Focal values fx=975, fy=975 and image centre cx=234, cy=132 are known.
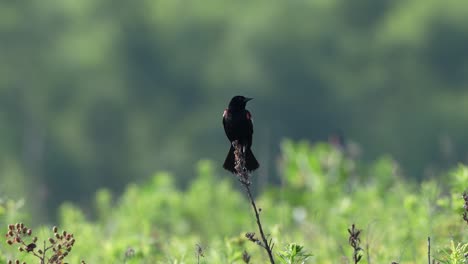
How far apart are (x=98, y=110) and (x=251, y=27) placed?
16.8 ft

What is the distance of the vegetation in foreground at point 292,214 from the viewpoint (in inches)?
243

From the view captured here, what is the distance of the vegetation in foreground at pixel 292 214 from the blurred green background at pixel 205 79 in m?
13.0

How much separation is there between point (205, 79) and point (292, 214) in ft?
62.3

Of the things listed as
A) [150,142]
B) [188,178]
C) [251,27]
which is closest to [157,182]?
[188,178]

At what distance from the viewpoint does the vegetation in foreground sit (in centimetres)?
618

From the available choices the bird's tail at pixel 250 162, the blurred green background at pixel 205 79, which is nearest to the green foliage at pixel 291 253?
the bird's tail at pixel 250 162

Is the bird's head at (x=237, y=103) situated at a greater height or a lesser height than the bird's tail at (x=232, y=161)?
greater

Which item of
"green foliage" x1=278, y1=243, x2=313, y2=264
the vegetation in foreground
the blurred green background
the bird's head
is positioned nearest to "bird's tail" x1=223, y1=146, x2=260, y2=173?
the bird's head

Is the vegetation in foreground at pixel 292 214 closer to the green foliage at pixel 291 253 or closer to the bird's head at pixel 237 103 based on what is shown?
the bird's head at pixel 237 103

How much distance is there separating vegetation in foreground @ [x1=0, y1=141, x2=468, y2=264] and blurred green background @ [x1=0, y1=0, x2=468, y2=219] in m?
13.0

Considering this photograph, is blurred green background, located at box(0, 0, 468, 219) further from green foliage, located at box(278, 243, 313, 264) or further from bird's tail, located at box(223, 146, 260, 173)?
green foliage, located at box(278, 243, 313, 264)

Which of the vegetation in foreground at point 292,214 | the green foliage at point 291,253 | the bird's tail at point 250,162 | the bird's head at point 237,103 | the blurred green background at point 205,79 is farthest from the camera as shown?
the blurred green background at point 205,79

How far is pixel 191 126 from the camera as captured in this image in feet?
88.9

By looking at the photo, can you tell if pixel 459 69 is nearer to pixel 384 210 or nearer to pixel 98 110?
pixel 98 110
